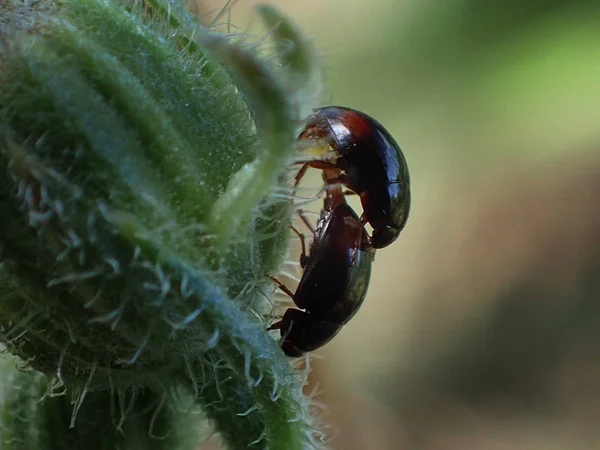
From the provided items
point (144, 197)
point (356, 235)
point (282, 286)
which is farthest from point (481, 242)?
point (144, 197)

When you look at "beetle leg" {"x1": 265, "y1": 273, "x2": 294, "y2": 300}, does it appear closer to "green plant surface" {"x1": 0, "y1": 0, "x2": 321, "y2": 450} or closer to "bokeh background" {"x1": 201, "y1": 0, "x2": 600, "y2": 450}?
"green plant surface" {"x1": 0, "y1": 0, "x2": 321, "y2": 450}

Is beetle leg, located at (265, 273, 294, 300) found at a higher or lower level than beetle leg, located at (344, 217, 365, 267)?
lower

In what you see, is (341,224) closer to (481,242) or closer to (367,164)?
(367,164)

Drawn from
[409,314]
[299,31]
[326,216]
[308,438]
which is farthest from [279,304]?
[409,314]

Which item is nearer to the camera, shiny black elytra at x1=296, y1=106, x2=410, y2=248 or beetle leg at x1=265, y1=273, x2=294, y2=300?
beetle leg at x1=265, y1=273, x2=294, y2=300

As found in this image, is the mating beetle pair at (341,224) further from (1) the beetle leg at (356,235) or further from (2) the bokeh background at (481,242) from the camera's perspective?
(2) the bokeh background at (481,242)

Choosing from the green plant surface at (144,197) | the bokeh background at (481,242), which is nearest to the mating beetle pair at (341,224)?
the green plant surface at (144,197)

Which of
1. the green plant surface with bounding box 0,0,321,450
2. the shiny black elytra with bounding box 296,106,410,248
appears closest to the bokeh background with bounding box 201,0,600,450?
the shiny black elytra with bounding box 296,106,410,248
